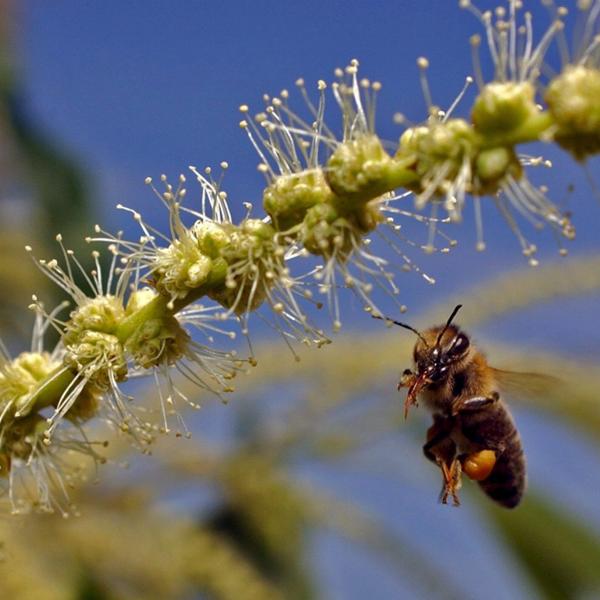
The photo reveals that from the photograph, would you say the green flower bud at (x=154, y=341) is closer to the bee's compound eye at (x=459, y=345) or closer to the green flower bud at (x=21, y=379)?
the green flower bud at (x=21, y=379)

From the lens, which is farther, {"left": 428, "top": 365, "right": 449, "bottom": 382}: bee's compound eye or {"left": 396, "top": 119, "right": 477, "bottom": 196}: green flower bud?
{"left": 428, "top": 365, "right": 449, "bottom": 382}: bee's compound eye

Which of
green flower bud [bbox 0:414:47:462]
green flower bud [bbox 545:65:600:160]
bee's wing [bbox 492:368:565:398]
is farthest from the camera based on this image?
bee's wing [bbox 492:368:565:398]

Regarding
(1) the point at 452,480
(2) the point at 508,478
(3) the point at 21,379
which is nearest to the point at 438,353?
(1) the point at 452,480

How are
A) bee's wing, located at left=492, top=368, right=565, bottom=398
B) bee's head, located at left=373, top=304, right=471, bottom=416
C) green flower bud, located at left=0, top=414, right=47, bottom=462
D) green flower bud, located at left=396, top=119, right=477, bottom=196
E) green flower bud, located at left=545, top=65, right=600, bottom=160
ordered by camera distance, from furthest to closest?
bee's wing, located at left=492, top=368, right=565, bottom=398 < bee's head, located at left=373, top=304, right=471, bottom=416 < green flower bud, located at left=0, top=414, right=47, bottom=462 < green flower bud, located at left=396, top=119, right=477, bottom=196 < green flower bud, located at left=545, top=65, right=600, bottom=160

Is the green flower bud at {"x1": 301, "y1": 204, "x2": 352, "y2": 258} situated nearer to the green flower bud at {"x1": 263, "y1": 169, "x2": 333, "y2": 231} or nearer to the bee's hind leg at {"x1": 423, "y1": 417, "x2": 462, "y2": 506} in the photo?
the green flower bud at {"x1": 263, "y1": 169, "x2": 333, "y2": 231}

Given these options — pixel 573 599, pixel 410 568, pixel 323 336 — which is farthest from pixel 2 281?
pixel 573 599

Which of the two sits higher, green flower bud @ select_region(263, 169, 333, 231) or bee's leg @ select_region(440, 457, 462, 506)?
green flower bud @ select_region(263, 169, 333, 231)

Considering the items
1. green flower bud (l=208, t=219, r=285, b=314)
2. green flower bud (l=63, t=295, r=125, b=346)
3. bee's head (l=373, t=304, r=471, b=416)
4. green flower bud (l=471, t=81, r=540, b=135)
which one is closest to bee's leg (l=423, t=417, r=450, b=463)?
bee's head (l=373, t=304, r=471, b=416)

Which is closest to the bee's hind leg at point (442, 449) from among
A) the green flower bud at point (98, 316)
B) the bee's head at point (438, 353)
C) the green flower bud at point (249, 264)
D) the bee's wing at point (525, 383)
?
the bee's head at point (438, 353)
